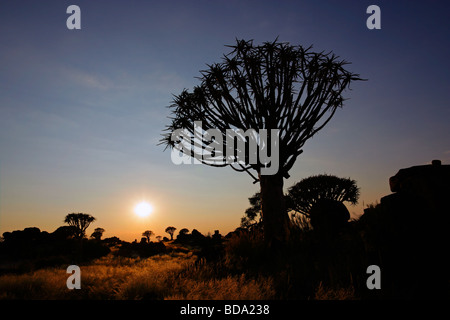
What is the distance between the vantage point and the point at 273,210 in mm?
8336

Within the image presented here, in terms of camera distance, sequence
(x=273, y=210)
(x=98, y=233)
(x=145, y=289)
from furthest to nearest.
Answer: (x=98, y=233) < (x=273, y=210) < (x=145, y=289)

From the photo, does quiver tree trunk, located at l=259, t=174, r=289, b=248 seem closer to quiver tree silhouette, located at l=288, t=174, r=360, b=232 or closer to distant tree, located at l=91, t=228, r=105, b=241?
quiver tree silhouette, located at l=288, t=174, r=360, b=232

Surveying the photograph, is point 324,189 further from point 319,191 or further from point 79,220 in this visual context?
point 79,220

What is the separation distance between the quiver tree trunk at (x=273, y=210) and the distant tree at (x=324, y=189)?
15107 millimetres

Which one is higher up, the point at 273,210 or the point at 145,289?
the point at 273,210

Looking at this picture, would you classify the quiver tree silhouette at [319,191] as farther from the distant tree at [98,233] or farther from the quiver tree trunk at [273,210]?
the distant tree at [98,233]

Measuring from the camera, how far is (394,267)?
543 cm

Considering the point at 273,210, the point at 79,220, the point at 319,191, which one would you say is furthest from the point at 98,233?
the point at 273,210

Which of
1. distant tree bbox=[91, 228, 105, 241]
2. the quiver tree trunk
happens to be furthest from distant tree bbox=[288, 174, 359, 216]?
distant tree bbox=[91, 228, 105, 241]

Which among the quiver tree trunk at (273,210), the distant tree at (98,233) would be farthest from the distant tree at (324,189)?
the distant tree at (98,233)

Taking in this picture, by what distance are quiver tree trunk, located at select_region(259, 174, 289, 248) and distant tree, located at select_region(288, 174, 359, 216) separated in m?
15.1

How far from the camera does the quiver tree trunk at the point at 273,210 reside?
823cm

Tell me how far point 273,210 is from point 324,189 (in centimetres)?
1588
